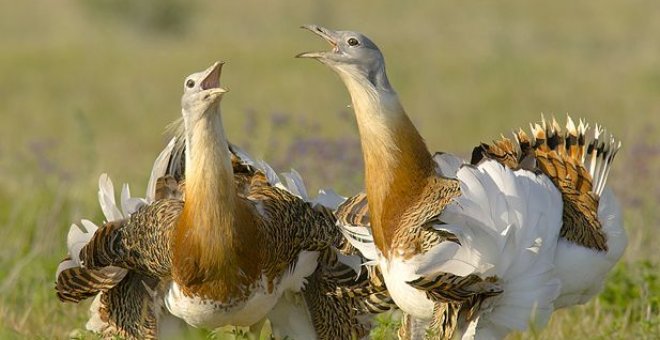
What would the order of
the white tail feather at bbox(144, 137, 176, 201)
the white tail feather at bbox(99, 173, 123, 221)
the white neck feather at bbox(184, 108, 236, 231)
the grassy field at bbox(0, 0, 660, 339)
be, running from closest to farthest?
the white neck feather at bbox(184, 108, 236, 231), the white tail feather at bbox(99, 173, 123, 221), the white tail feather at bbox(144, 137, 176, 201), the grassy field at bbox(0, 0, 660, 339)

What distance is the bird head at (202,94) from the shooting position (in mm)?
4527

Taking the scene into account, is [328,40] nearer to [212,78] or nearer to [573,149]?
[212,78]

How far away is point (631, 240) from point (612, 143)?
200cm

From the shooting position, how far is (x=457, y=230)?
4.17m

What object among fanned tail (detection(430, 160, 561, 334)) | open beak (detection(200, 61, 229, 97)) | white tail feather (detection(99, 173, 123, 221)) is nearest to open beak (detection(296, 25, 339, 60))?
open beak (detection(200, 61, 229, 97))

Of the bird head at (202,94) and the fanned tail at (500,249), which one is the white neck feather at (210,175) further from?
the fanned tail at (500,249)

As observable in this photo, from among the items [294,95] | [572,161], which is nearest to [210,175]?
[572,161]

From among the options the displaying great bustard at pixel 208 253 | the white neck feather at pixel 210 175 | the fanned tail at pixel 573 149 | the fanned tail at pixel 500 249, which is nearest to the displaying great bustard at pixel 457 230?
the fanned tail at pixel 500 249

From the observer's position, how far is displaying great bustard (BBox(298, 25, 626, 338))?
4.18m

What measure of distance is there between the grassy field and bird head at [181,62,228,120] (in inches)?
42.2

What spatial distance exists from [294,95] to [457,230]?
1036cm

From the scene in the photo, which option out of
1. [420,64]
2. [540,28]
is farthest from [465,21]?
[420,64]

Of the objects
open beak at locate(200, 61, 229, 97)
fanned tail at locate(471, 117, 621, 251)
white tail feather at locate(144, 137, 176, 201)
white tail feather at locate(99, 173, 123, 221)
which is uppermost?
open beak at locate(200, 61, 229, 97)

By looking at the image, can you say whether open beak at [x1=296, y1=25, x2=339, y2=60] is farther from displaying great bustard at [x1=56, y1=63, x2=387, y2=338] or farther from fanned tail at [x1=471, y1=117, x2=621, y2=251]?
fanned tail at [x1=471, y1=117, x2=621, y2=251]
